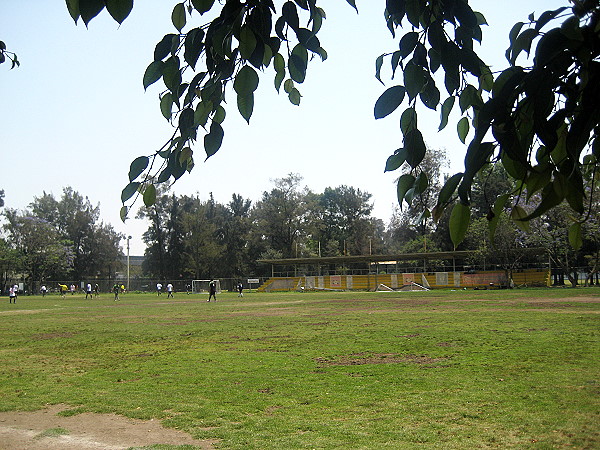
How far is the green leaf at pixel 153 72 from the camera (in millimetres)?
1832

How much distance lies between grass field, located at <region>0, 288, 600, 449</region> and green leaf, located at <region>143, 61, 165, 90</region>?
175 inches

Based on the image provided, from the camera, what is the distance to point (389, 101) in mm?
1605

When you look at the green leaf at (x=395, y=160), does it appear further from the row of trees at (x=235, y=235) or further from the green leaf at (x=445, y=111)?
the row of trees at (x=235, y=235)

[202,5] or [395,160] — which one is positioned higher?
[202,5]

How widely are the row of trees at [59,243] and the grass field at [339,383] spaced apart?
6178 cm

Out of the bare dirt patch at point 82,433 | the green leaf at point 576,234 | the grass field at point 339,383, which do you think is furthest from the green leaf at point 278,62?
the bare dirt patch at point 82,433

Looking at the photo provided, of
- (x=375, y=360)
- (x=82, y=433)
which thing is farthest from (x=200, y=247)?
(x=82, y=433)

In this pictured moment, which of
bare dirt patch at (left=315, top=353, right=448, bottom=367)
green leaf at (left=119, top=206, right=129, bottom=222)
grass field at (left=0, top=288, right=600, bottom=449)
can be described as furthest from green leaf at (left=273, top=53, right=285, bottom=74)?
bare dirt patch at (left=315, top=353, right=448, bottom=367)

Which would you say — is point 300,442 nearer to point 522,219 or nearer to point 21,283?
point 522,219

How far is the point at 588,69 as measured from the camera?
4.62ft

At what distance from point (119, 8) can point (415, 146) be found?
2.79 ft

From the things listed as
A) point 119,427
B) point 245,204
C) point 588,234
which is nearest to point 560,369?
point 119,427

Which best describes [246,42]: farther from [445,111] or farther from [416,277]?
[416,277]

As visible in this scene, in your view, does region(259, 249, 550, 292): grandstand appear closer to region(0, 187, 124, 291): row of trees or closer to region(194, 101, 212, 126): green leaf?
region(0, 187, 124, 291): row of trees
